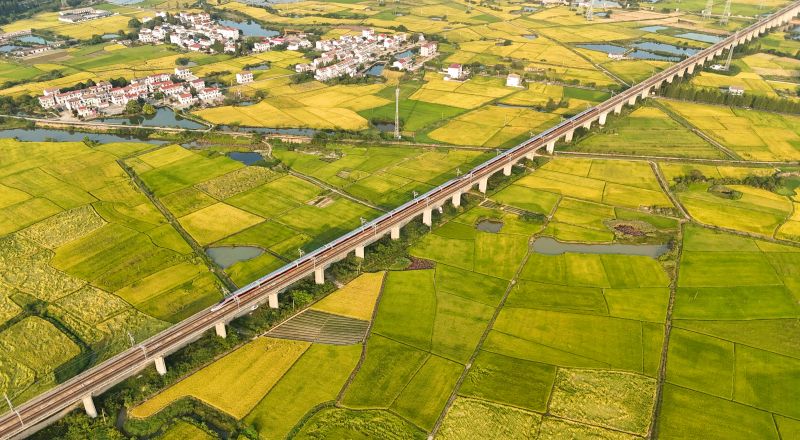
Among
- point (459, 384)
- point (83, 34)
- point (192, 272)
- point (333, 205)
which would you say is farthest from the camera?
point (83, 34)

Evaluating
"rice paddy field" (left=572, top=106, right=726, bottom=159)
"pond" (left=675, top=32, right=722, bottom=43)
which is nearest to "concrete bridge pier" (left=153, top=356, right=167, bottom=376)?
"rice paddy field" (left=572, top=106, right=726, bottom=159)

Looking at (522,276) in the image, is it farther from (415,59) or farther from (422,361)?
(415,59)

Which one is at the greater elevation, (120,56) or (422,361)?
(120,56)

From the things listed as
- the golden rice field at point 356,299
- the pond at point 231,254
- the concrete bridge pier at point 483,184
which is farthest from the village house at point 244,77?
the golden rice field at point 356,299

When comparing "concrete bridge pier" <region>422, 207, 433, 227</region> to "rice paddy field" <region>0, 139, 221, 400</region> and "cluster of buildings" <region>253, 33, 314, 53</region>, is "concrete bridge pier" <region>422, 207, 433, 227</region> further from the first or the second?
"cluster of buildings" <region>253, 33, 314, 53</region>

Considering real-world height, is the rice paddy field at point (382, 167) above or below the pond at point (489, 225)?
above

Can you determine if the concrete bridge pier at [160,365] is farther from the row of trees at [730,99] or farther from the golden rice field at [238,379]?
the row of trees at [730,99]

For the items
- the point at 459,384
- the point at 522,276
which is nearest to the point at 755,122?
the point at 522,276
